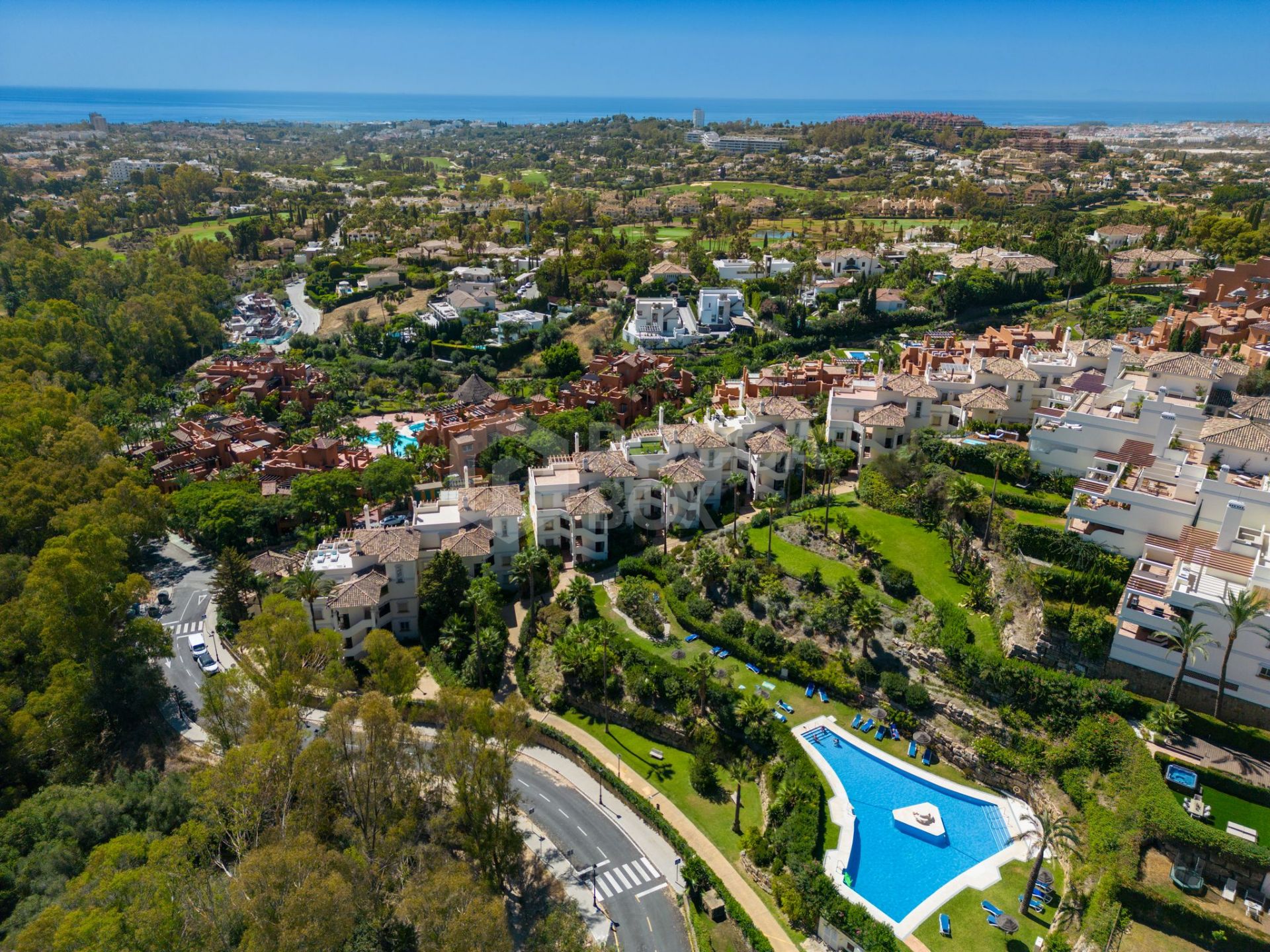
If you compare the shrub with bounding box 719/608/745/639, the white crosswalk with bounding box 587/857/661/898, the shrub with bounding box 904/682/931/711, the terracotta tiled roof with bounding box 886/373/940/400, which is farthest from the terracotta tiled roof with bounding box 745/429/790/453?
the white crosswalk with bounding box 587/857/661/898

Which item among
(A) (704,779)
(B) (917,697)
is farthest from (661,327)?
(A) (704,779)

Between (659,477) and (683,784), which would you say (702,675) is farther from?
(659,477)

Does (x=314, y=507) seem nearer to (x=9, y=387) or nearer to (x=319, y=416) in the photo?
(x=319, y=416)

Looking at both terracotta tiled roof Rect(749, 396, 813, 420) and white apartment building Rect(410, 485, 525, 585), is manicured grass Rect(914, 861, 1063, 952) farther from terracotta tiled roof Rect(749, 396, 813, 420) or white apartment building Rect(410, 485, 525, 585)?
terracotta tiled roof Rect(749, 396, 813, 420)

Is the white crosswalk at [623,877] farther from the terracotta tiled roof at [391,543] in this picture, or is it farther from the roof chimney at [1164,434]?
the roof chimney at [1164,434]

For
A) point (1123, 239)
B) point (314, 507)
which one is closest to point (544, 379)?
point (314, 507)
